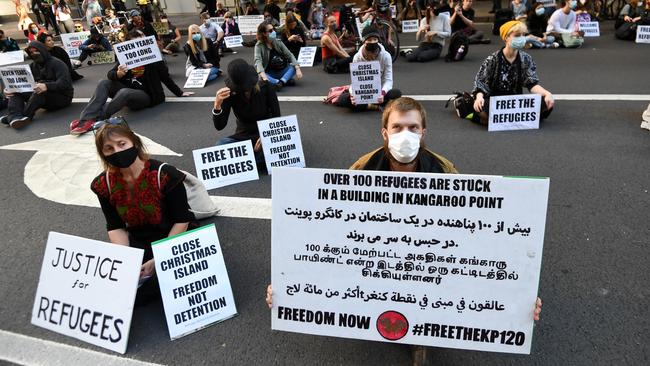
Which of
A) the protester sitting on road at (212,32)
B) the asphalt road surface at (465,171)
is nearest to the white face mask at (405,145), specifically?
the asphalt road surface at (465,171)

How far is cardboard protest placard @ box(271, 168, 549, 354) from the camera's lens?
6.33 ft

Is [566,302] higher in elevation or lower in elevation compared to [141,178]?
lower

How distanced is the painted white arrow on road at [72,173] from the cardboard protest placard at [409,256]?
1.97 metres

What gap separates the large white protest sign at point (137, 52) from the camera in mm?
7364

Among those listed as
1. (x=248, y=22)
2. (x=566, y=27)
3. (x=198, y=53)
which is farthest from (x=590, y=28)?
(x=248, y=22)

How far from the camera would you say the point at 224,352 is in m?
2.67

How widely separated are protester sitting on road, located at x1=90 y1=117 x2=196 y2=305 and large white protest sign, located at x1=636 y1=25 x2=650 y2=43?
37.0 feet

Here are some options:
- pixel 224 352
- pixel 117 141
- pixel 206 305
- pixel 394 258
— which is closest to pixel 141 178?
pixel 117 141

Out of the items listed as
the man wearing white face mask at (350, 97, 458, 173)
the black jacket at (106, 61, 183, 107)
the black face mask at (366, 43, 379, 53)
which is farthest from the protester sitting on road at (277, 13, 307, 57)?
the man wearing white face mask at (350, 97, 458, 173)

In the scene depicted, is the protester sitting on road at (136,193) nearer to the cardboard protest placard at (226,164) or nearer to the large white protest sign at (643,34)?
the cardboard protest placard at (226,164)

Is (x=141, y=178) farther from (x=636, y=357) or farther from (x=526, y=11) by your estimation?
(x=526, y=11)

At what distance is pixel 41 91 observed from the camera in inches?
300

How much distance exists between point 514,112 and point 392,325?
440 centimetres

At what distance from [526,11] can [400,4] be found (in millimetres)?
5827
